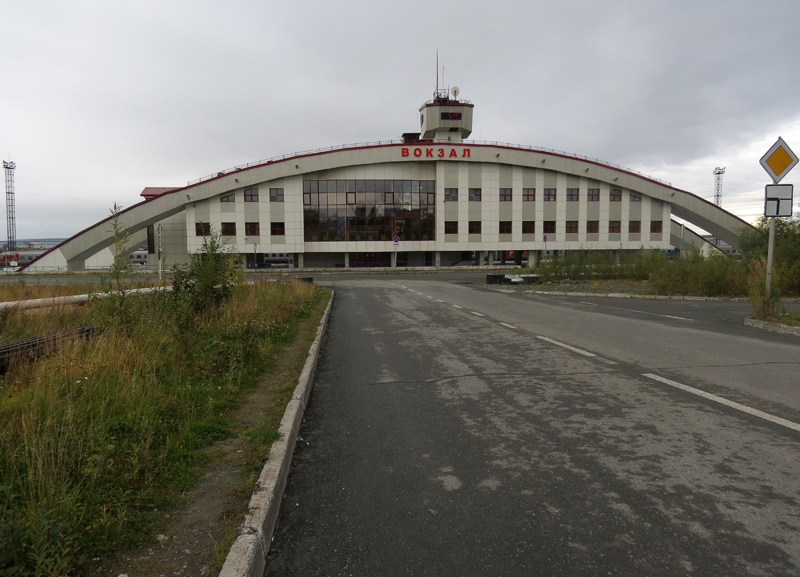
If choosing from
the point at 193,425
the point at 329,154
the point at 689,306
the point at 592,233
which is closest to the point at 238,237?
the point at 329,154

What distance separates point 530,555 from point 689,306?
16.4 m

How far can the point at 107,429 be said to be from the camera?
420 centimetres

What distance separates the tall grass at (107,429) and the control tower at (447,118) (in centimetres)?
5834

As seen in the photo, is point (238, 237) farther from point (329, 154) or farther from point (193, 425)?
point (193, 425)

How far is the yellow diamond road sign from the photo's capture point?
1192cm

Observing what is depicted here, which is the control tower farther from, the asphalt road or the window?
the asphalt road

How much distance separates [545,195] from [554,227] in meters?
4.19

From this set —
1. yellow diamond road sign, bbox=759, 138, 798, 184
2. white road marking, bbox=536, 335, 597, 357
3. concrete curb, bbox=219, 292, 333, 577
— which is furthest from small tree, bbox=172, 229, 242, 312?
yellow diamond road sign, bbox=759, 138, 798, 184

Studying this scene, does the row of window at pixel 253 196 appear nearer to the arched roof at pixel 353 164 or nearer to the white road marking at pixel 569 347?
the arched roof at pixel 353 164

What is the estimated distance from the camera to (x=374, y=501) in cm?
351

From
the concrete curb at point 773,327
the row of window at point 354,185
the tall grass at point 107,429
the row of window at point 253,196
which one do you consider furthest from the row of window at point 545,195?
the tall grass at point 107,429

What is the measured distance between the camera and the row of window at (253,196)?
189 feet

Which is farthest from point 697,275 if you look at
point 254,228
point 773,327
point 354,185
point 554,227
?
point 254,228

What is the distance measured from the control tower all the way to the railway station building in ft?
0.57
